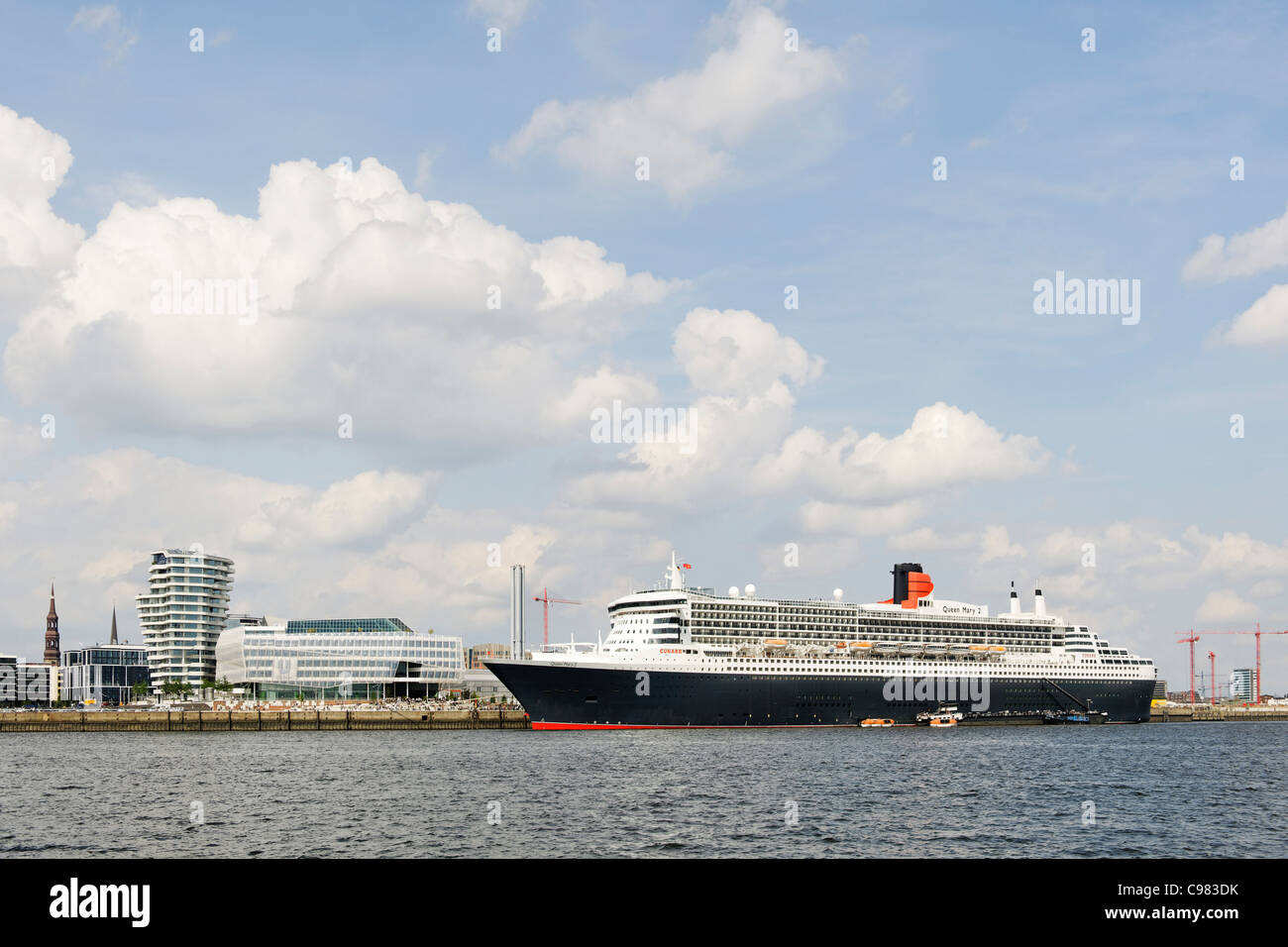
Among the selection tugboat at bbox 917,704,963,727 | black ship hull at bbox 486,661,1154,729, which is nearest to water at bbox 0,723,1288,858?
black ship hull at bbox 486,661,1154,729

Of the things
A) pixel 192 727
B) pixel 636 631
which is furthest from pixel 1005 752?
pixel 192 727

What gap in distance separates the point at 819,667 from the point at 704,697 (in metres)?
15.0

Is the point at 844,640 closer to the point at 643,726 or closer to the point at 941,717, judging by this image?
the point at 941,717

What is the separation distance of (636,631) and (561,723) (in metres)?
11.9

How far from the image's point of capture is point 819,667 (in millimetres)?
112375

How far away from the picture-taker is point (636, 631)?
10956 cm

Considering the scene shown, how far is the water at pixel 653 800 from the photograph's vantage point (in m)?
38.3

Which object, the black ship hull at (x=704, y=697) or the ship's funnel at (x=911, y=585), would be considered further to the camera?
the ship's funnel at (x=911, y=585)

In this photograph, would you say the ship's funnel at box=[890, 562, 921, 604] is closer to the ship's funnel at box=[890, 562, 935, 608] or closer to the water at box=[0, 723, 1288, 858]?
the ship's funnel at box=[890, 562, 935, 608]

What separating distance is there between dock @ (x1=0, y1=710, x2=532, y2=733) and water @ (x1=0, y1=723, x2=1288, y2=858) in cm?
4532

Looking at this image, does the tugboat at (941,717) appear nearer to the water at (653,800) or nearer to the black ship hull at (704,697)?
the black ship hull at (704,697)

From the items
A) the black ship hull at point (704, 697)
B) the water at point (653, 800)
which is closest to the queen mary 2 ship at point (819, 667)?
the black ship hull at point (704, 697)

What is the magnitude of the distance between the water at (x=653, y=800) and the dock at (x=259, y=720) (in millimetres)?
45316
